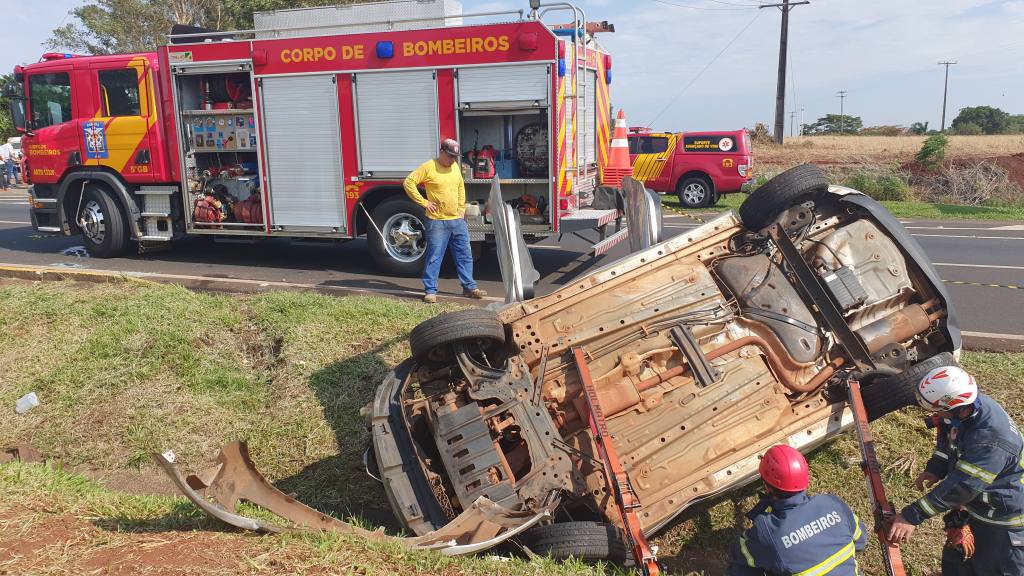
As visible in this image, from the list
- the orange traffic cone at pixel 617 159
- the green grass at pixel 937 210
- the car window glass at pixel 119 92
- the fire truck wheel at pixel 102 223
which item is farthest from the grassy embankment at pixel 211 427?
the green grass at pixel 937 210

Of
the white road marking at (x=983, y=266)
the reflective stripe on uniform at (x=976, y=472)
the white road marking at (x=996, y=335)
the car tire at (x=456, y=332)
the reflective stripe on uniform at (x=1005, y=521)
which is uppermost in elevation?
the car tire at (x=456, y=332)

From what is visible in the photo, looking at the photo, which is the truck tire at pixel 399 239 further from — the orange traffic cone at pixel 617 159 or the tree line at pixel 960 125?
the tree line at pixel 960 125

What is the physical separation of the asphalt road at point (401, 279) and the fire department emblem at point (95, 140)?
4.89 ft

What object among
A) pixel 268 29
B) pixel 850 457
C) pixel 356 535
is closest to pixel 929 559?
pixel 850 457

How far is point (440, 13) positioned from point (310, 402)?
17.1 feet

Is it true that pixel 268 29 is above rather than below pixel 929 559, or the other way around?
above

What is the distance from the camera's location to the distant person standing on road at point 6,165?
23.1 meters

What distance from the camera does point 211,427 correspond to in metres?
5.67

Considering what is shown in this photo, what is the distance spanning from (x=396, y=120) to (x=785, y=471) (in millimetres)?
6842

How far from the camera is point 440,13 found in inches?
347

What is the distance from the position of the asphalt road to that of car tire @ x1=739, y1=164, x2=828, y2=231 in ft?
9.06

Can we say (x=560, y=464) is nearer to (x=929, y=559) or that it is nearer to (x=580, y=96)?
(x=929, y=559)

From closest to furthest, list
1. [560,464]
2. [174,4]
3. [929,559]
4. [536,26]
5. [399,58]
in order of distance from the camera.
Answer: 1. [560,464]
2. [929,559]
3. [536,26]
4. [399,58]
5. [174,4]

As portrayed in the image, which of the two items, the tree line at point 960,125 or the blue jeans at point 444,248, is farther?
the tree line at point 960,125
